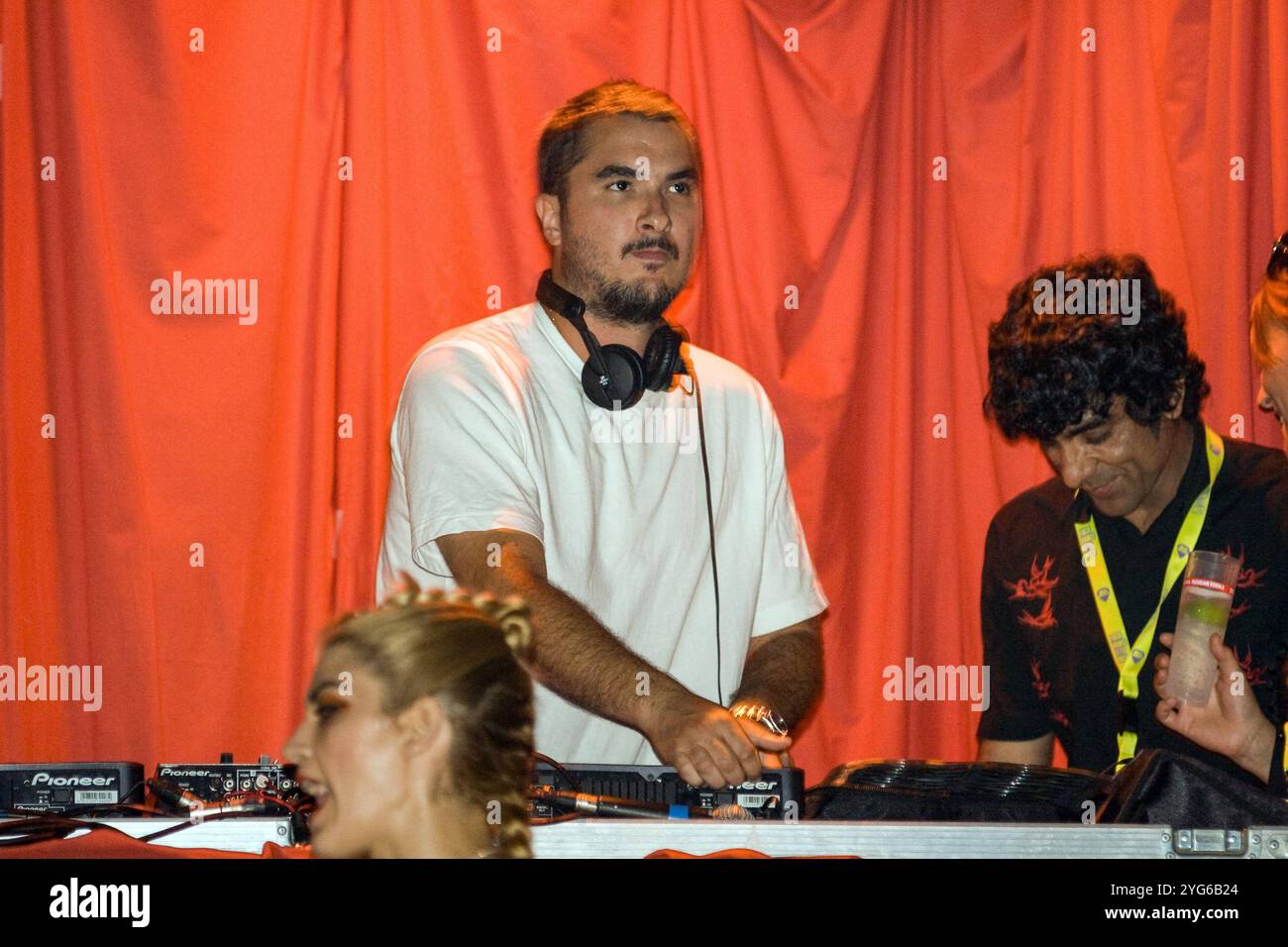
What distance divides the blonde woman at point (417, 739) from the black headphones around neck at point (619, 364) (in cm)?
106

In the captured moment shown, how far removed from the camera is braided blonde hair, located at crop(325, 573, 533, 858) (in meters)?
1.24

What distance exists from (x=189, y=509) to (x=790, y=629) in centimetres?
160

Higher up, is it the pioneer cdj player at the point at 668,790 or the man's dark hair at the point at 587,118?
the man's dark hair at the point at 587,118

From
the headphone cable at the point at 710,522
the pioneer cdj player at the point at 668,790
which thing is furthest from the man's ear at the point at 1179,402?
the pioneer cdj player at the point at 668,790

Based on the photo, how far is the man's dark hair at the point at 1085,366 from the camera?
2.55 metres

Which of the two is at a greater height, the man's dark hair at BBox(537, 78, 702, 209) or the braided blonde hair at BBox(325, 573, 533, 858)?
the man's dark hair at BBox(537, 78, 702, 209)

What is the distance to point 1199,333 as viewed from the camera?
3455mm

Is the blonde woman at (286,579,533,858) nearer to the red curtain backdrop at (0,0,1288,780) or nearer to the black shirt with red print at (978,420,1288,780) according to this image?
the black shirt with red print at (978,420,1288,780)

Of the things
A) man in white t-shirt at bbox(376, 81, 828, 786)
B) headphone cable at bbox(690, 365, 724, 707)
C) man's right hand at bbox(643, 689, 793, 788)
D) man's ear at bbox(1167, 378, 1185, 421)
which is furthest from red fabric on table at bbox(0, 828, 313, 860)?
man's ear at bbox(1167, 378, 1185, 421)

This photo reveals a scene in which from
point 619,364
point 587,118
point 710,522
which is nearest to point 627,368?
point 619,364

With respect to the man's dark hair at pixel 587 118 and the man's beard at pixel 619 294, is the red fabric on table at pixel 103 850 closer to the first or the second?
the man's beard at pixel 619 294

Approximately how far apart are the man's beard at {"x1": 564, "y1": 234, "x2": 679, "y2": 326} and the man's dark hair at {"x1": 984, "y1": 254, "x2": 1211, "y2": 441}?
712 millimetres

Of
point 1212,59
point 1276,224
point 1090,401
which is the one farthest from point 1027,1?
point 1090,401

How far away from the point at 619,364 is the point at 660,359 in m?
0.08
